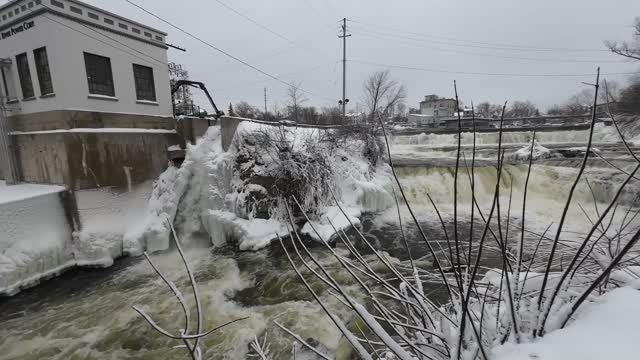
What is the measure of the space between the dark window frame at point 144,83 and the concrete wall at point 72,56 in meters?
0.23

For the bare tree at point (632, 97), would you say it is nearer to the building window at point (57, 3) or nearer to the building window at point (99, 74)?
the building window at point (99, 74)

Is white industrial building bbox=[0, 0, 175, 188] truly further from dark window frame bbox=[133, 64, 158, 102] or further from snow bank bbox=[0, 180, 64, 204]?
snow bank bbox=[0, 180, 64, 204]

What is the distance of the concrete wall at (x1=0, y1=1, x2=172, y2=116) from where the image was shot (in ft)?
26.8

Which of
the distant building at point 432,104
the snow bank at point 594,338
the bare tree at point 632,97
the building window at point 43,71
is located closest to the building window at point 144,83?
the building window at point 43,71

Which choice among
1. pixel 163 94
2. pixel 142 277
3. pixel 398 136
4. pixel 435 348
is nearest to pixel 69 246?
pixel 142 277

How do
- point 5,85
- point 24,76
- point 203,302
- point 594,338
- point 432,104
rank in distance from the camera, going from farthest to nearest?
point 432,104
point 5,85
point 24,76
point 203,302
point 594,338

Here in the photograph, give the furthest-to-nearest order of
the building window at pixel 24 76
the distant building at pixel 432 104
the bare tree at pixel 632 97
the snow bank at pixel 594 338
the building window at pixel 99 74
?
the distant building at pixel 432 104 < the bare tree at pixel 632 97 < the building window at pixel 24 76 < the building window at pixel 99 74 < the snow bank at pixel 594 338

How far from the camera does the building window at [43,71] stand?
8.48 metres

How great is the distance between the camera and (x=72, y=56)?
8398 millimetres

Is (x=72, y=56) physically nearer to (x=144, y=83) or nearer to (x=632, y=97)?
(x=144, y=83)

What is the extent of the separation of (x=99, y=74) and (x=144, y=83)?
5.53ft

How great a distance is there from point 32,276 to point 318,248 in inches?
269

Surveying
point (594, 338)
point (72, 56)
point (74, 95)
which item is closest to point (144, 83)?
point (72, 56)

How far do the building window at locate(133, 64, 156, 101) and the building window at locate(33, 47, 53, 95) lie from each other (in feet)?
7.73
